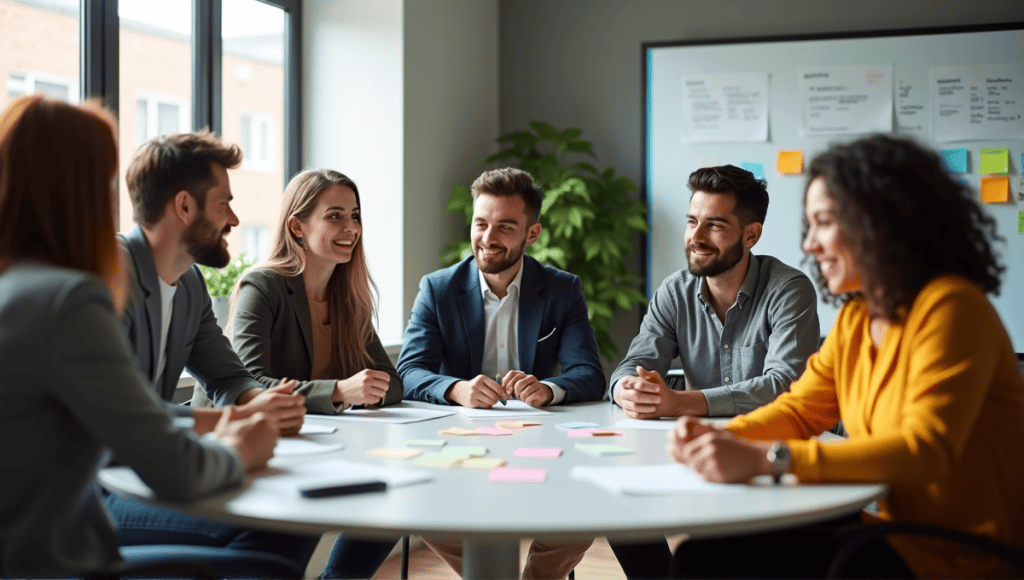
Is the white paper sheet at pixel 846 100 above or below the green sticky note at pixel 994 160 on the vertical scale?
above

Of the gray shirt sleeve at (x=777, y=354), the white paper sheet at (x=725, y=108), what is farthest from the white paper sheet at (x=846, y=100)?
the gray shirt sleeve at (x=777, y=354)

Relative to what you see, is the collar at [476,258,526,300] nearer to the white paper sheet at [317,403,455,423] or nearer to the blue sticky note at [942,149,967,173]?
the white paper sheet at [317,403,455,423]

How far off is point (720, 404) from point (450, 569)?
5.56ft

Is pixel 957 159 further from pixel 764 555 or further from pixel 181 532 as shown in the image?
pixel 181 532

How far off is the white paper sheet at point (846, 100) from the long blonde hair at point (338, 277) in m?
2.36

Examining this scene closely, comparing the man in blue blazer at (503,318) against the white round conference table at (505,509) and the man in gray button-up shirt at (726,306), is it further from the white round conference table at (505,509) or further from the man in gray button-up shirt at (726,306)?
the white round conference table at (505,509)

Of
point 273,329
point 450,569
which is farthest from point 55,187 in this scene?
point 450,569

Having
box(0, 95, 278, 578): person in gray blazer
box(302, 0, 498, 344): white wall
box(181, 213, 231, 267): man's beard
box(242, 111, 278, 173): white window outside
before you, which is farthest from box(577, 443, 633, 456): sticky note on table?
box(242, 111, 278, 173): white window outside

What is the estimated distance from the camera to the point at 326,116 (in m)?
3.95

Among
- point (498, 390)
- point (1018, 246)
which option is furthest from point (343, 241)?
point (1018, 246)

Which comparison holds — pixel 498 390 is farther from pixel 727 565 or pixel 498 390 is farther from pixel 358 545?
pixel 727 565

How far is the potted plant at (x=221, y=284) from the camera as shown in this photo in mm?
3025

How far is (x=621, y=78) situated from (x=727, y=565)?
3.21 m

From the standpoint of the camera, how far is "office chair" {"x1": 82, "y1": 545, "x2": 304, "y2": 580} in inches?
47.8
